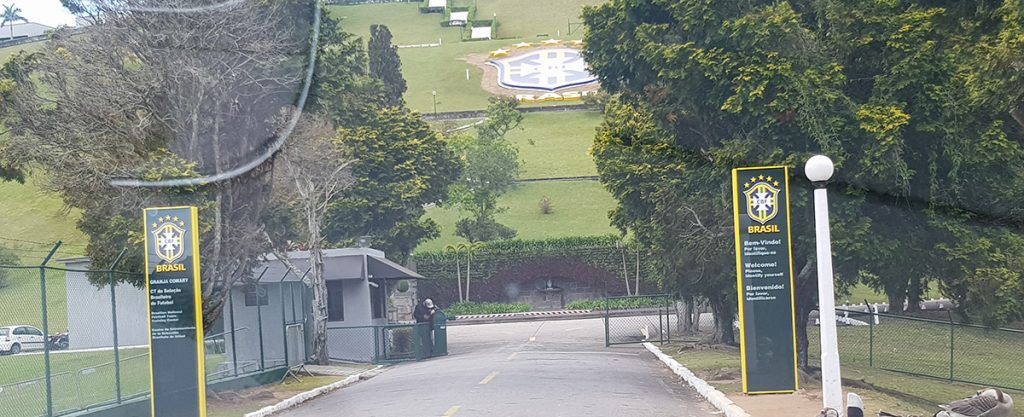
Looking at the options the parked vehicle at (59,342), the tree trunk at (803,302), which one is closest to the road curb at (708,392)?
the tree trunk at (803,302)

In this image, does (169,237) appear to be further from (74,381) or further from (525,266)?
(525,266)

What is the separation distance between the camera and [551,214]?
7469cm

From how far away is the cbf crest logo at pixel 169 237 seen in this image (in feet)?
53.0

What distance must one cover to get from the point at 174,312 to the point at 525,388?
569cm

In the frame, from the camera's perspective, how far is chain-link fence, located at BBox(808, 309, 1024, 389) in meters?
24.2

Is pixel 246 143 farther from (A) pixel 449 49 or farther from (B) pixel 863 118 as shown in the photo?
(A) pixel 449 49

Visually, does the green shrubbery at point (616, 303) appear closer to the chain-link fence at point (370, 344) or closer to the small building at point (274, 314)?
the small building at point (274, 314)

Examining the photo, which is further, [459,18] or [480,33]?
[459,18]

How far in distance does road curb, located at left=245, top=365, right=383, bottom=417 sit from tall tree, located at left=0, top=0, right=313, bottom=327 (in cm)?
226

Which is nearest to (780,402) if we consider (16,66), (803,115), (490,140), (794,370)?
(794,370)

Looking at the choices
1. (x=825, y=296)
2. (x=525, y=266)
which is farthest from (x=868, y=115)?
(x=525, y=266)

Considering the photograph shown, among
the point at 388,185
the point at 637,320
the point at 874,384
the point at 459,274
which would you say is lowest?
the point at 637,320

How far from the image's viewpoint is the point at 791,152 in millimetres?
19266

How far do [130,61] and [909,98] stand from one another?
45.8ft
